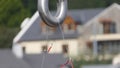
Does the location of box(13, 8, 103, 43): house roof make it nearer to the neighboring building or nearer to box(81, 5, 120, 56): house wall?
the neighboring building

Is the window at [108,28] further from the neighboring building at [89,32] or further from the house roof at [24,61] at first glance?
the house roof at [24,61]

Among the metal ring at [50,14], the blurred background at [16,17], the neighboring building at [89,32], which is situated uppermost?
the metal ring at [50,14]

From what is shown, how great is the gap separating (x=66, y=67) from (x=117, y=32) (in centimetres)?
2382

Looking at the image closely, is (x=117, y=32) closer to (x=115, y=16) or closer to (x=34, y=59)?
(x=115, y=16)

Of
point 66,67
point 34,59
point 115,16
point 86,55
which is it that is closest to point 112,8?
point 115,16

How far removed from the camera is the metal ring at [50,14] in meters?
3.16

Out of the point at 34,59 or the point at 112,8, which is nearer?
the point at 34,59

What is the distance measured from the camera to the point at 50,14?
320 cm

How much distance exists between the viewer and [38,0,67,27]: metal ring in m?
3.16

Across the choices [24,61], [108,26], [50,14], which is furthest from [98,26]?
[50,14]

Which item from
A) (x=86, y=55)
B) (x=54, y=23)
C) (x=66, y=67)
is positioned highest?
(x=54, y=23)

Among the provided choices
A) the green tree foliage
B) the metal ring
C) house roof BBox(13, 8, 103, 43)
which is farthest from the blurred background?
the metal ring

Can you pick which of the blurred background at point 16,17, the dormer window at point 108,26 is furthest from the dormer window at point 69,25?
the blurred background at point 16,17

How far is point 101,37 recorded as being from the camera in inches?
1071
